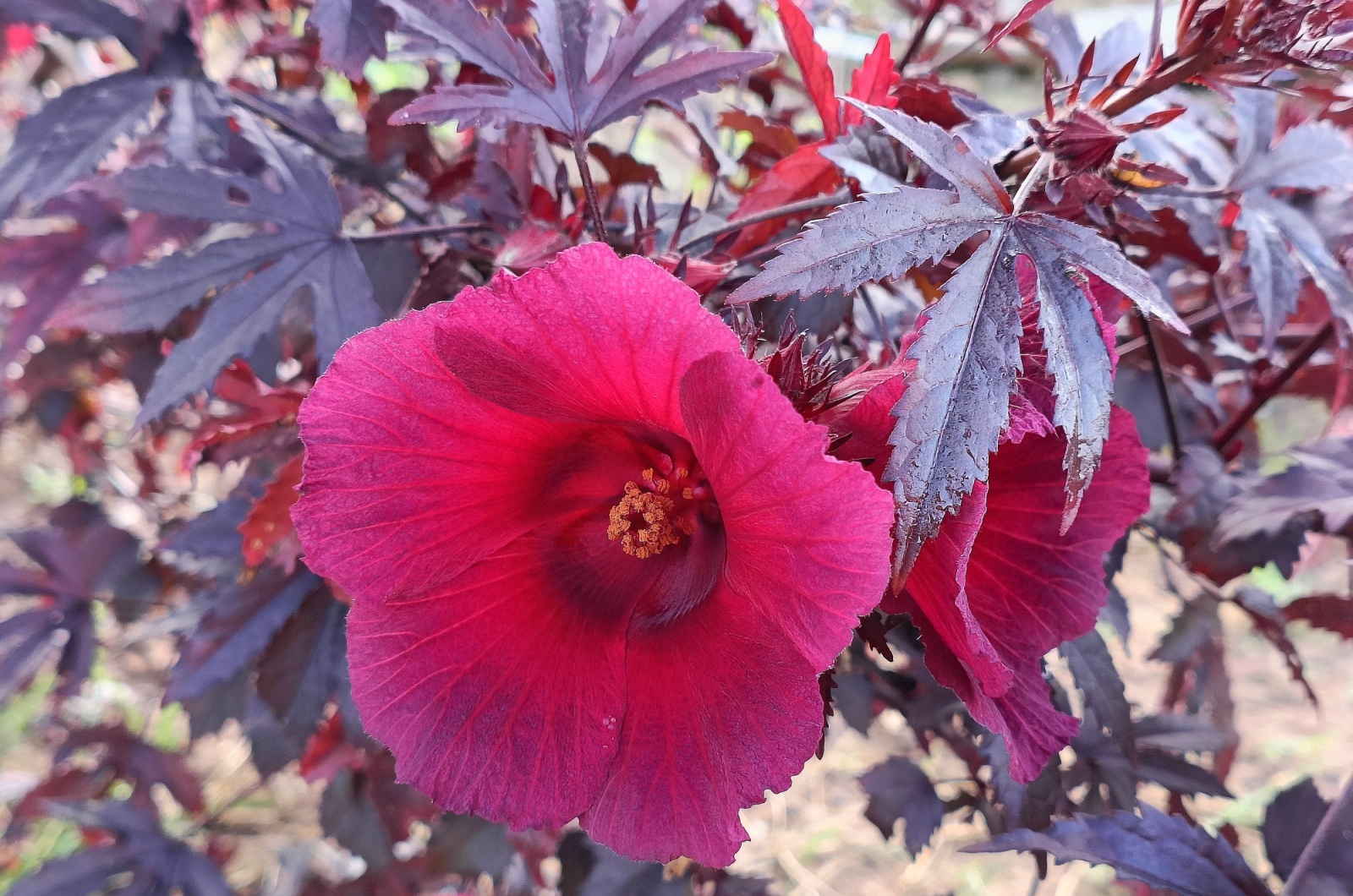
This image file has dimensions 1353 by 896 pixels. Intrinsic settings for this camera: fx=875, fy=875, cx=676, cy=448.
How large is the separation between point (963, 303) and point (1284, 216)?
515 millimetres

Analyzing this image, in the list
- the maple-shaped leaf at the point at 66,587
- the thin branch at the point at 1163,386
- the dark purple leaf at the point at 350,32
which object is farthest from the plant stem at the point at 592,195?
the maple-shaped leaf at the point at 66,587

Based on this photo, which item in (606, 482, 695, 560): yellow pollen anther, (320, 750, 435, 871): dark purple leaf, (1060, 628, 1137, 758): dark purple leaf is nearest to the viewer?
(606, 482, 695, 560): yellow pollen anther

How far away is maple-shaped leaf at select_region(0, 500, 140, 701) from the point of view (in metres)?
1.31

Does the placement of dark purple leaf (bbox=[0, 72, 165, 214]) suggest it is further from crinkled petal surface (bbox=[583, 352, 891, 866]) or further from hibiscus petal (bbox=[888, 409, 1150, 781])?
hibiscus petal (bbox=[888, 409, 1150, 781])

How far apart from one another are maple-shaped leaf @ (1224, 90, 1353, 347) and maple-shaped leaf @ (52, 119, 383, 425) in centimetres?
76

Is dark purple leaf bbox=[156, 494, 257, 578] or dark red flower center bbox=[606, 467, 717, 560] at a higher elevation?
dark red flower center bbox=[606, 467, 717, 560]

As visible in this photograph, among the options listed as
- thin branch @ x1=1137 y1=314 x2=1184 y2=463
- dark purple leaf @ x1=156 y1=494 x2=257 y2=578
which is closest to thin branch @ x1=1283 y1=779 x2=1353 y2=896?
thin branch @ x1=1137 y1=314 x2=1184 y2=463

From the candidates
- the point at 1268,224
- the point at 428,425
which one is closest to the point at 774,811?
the point at 1268,224

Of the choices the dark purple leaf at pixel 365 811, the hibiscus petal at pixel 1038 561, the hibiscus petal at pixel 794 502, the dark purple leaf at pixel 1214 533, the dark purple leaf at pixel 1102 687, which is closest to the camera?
the hibiscus petal at pixel 794 502

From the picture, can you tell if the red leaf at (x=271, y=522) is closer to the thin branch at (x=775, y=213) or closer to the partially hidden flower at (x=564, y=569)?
the partially hidden flower at (x=564, y=569)

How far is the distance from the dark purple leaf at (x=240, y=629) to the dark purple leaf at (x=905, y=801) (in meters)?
0.70

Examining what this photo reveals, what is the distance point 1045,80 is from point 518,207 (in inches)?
15.7

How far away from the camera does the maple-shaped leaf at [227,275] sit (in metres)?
0.71

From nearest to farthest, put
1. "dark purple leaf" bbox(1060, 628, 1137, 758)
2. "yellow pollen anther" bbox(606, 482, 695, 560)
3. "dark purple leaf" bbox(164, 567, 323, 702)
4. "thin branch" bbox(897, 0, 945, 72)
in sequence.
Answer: "yellow pollen anther" bbox(606, 482, 695, 560) → "dark purple leaf" bbox(1060, 628, 1137, 758) → "dark purple leaf" bbox(164, 567, 323, 702) → "thin branch" bbox(897, 0, 945, 72)
